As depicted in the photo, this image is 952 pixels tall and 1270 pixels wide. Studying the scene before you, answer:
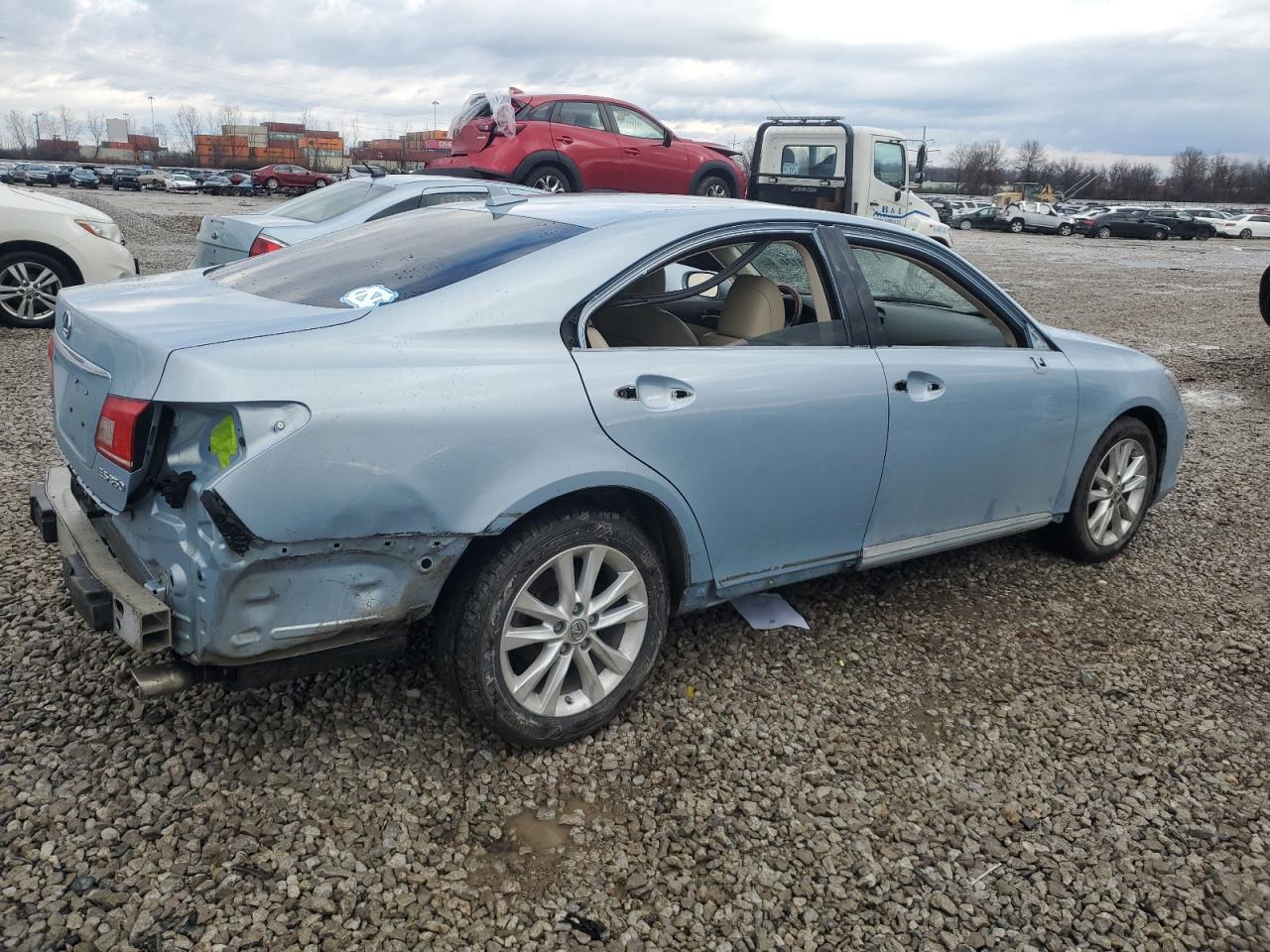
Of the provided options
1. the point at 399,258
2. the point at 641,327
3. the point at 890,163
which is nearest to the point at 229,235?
the point at 399,258

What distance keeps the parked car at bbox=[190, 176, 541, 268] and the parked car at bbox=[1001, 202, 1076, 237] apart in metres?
39.1

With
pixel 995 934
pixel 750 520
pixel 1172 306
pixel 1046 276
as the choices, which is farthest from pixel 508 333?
Result: pixel 1046 276

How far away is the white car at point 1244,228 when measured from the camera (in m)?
44.6

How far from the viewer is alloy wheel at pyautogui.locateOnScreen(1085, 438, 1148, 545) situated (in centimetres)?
454

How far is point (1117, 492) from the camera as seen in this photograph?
4.60 m

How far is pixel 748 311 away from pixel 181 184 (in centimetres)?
5945

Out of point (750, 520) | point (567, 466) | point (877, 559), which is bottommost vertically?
point (877, 559)

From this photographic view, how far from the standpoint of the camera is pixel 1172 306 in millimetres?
15508

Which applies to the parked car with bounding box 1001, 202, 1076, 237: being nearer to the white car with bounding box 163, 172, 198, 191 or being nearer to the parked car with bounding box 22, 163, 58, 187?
the white car with bounding box 163, 172, 198, 191

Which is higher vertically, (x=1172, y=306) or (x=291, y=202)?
(x=291, y=202)

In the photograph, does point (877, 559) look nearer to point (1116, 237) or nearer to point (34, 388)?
point (34, 388)

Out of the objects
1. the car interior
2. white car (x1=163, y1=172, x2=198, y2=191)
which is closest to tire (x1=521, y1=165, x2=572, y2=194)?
the car interior

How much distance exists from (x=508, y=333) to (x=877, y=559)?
5.42ft

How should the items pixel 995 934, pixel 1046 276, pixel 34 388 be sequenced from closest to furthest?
pixel 995 934
pixel 34 388
pixel 1046 276
